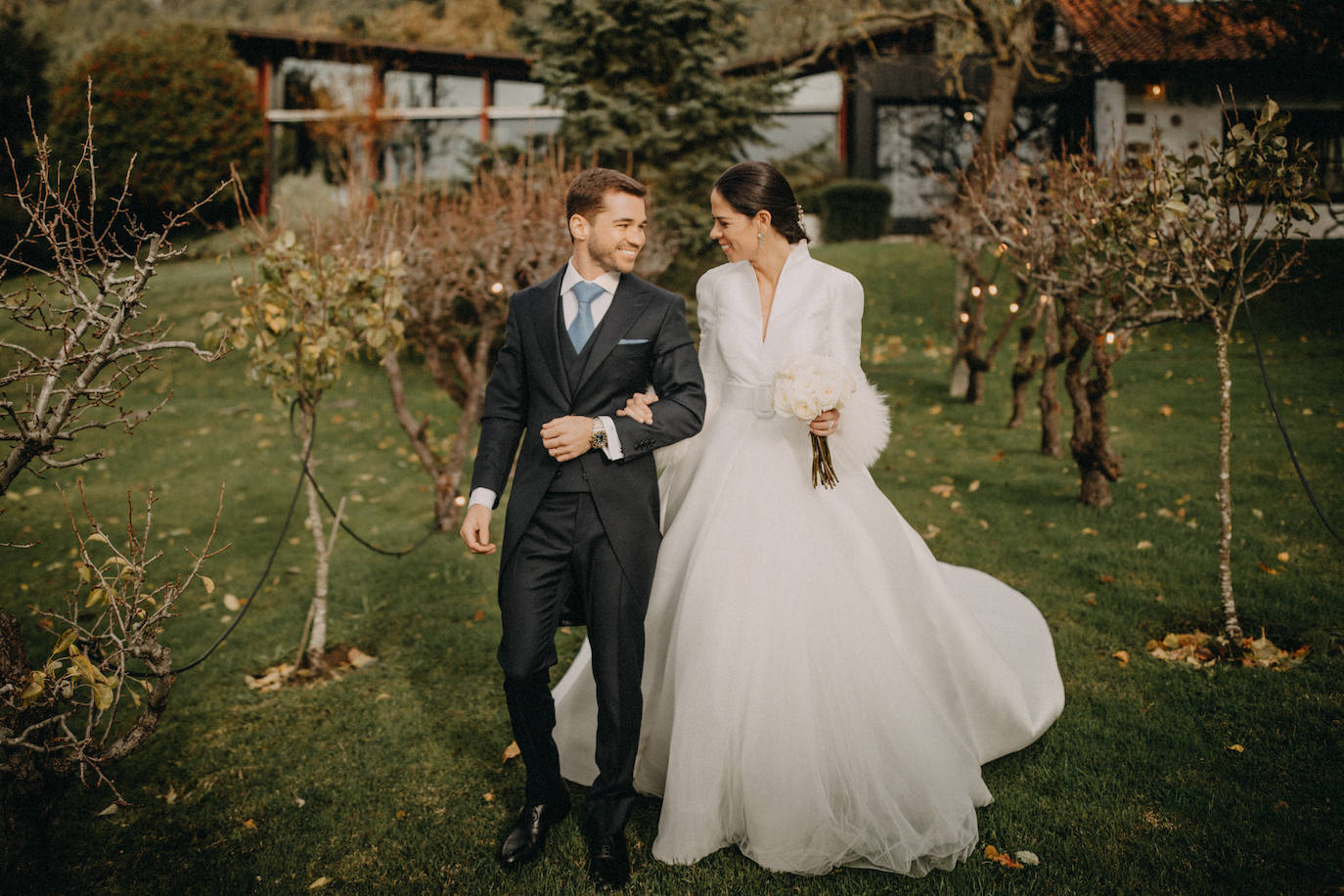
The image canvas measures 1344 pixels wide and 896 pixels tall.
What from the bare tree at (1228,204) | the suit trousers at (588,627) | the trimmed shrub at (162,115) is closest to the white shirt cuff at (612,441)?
the suit trousers at (588,627)

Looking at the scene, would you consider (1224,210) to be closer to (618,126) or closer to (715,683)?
(715,683)

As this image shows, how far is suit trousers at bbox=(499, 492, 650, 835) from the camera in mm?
3090

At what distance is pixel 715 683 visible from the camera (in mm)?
3078

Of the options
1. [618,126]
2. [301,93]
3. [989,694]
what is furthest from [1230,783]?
[301,93]

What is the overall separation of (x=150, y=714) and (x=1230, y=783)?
4.08 metres

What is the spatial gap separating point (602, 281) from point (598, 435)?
23.1 inches

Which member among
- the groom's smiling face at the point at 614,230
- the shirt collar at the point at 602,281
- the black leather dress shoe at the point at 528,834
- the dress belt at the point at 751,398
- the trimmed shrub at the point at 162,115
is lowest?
the black leather dress shoe at the point at 528,834

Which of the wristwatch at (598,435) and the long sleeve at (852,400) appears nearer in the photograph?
the wristwatch at (598,435)

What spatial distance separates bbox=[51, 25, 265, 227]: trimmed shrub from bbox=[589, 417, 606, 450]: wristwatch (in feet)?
58.5

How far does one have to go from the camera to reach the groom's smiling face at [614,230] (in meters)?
3.07

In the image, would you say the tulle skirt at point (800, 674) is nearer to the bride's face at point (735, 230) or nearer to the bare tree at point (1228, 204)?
the bride's face at point (735, 230)

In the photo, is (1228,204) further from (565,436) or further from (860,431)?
(565,436)

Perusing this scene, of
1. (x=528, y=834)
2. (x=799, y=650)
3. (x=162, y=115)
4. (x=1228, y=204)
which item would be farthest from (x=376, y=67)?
(x=799, y=650)

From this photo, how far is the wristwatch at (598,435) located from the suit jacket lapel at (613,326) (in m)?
0.17
